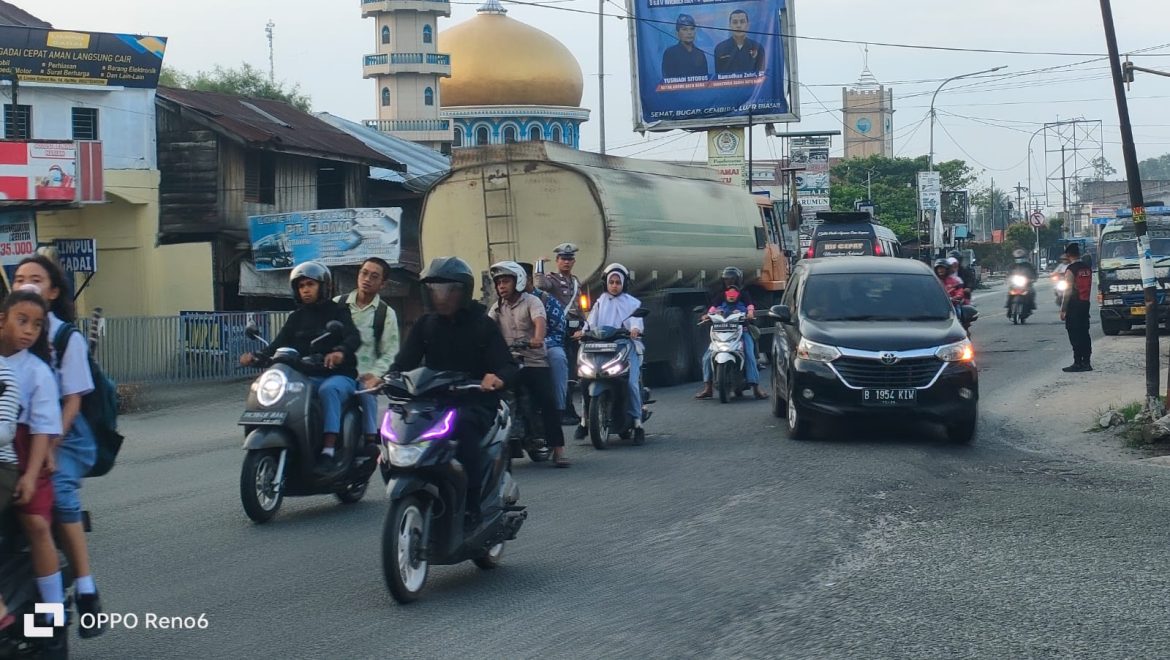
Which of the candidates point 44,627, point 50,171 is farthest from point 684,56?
point 44,627

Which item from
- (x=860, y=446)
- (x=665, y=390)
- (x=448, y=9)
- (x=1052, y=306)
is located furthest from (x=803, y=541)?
(x=448, y=9)

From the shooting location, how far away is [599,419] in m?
12.4

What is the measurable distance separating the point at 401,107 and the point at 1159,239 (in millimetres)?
51284

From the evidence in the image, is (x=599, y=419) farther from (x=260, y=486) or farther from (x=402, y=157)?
(x=402, y=157)

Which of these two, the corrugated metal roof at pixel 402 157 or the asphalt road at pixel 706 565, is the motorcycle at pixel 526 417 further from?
the corrugated metal roof at pixel 402 157

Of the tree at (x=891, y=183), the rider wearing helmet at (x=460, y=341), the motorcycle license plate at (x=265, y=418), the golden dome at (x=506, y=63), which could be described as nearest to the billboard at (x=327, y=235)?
the motorcycle license plate at (x=265, y=418)


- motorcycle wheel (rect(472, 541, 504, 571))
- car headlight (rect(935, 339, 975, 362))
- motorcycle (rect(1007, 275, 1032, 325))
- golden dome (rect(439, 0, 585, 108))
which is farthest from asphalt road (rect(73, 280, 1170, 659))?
golden dome (rect(439, 0, 585, 108))

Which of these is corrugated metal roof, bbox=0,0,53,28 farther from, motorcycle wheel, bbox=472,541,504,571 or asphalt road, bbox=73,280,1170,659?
motorcycle wheel, bbox=472,541,504,571

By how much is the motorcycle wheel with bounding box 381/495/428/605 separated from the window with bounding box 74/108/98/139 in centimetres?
2653

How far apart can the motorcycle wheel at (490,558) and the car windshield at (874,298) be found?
21.7 feet

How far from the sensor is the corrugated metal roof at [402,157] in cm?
3772

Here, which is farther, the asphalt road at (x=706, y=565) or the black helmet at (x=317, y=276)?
the black helmet at (x=317, y=276)

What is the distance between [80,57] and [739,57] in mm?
19435

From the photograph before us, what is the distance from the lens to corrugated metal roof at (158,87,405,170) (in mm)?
31703
